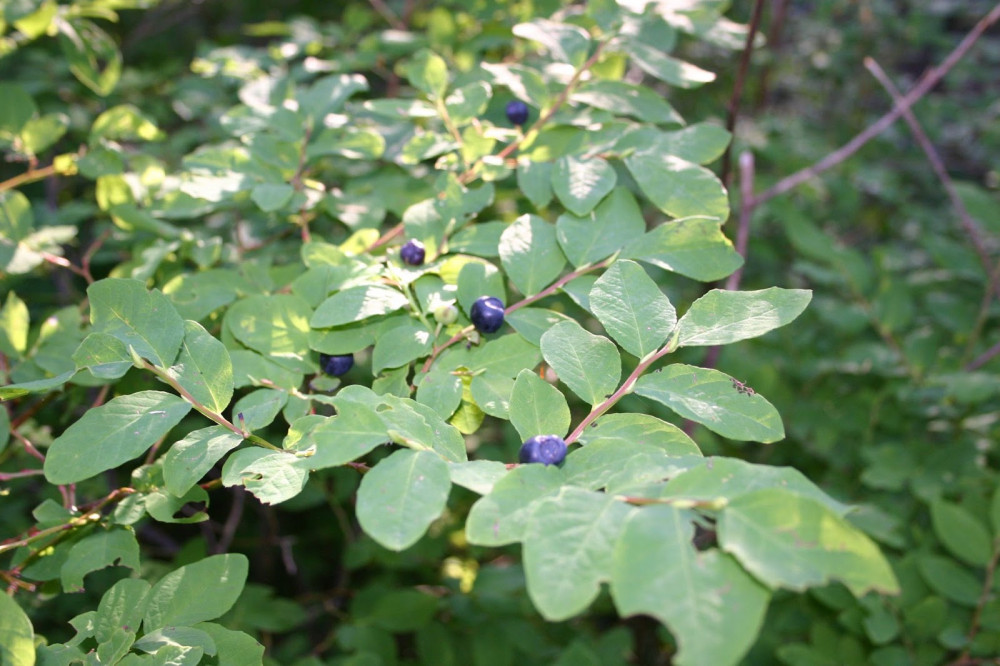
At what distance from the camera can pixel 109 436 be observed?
83 cm

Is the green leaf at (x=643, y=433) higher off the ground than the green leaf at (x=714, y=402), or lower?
lower

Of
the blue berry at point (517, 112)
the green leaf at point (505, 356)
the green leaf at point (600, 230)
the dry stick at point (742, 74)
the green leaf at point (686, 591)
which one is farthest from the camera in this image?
the dry stick at point (742, 74)

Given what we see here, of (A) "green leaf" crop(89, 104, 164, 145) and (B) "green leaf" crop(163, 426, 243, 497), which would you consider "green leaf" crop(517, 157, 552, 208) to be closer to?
(B) "green leaf" crop(163, 426, 243, 497)

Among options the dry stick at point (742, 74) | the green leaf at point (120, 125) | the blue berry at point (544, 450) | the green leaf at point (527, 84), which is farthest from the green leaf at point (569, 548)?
the green leaf at point (120, 125)

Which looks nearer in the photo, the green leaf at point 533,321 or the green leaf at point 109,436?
the green leaf at point 109,436

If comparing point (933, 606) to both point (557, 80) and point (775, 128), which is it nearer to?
point (557, 80)

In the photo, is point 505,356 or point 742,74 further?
point 742,74

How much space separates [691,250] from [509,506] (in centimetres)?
49

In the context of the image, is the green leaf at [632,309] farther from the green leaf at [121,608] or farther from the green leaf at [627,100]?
the green leaf at [121,608]

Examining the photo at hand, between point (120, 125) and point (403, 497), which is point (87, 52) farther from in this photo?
point (403, 497)

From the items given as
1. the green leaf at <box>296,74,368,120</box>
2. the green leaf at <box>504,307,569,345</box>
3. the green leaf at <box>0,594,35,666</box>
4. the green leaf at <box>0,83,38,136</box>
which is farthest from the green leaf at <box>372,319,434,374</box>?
the green leaf at <box>0,83,38,136</box>

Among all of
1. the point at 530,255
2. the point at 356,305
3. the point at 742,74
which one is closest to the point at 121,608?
the point at 356,305

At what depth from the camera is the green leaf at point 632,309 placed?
0.88m

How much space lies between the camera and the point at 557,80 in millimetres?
1391
